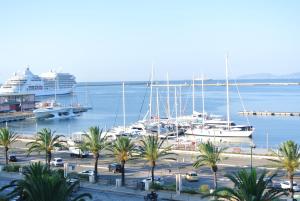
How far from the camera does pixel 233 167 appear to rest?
124 ft

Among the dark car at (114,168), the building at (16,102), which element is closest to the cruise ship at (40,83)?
the building at (16,102)

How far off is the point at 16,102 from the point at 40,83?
5619 cm

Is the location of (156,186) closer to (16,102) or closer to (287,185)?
(287,185)

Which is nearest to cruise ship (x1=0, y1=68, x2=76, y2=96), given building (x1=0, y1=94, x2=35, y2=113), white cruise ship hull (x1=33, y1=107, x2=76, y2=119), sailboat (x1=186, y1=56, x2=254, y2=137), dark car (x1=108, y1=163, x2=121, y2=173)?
building (x1=0, y1=94, x2=35, y2=113)

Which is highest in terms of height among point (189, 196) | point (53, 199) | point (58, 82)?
point (58, 82)

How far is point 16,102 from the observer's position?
112 m

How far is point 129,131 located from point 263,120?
3823 centimetres

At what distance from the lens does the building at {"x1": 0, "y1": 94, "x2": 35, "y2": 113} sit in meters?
107

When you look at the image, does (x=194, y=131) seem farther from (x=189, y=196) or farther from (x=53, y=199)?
(x=53, y=199)

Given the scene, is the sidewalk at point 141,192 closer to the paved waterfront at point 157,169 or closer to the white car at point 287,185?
the paved waterfront at point 157,169

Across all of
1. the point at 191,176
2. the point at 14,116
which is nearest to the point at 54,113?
the point at 14,116

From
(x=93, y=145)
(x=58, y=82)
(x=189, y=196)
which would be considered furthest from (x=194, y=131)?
(x=58, y=82)

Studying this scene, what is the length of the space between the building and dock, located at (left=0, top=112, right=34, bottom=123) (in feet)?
11.2

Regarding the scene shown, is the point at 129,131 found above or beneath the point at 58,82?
beneath
